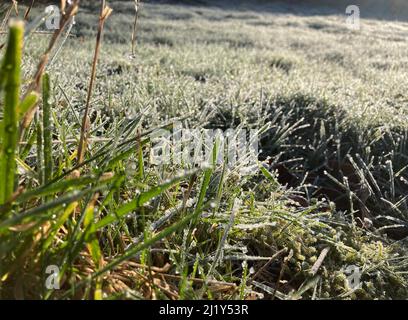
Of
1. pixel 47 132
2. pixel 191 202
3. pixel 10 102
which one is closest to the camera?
pixel 10 102

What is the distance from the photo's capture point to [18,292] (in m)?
0.75

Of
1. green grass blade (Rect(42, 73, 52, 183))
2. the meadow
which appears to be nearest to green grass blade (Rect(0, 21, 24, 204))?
the meadow

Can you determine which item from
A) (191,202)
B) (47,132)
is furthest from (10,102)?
(191,202)

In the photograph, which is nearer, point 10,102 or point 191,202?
point 10,102

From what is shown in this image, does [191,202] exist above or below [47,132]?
below

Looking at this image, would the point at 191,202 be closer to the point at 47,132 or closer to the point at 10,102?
the point at 47,132

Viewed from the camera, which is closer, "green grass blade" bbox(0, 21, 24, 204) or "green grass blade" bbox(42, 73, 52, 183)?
"green grass blade" bbox(0, 21, 24, 204)

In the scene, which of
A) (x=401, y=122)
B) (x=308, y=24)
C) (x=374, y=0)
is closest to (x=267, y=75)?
(x=401, y=122)

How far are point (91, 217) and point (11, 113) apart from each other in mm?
205

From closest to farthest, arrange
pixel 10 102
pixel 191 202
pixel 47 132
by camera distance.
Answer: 1. pixel 10 102
2. pixel 47 132
3. pixel 191 202

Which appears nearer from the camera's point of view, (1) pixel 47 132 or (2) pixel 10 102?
(2) pixel 10 102

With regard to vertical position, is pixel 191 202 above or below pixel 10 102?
below

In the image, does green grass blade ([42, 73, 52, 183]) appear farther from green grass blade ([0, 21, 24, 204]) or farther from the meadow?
green grass blade ([0, 21, 24, 204])

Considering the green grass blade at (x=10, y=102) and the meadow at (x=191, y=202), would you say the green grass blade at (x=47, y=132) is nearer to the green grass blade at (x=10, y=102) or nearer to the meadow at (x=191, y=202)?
the meadow at (x=191, y=202)
